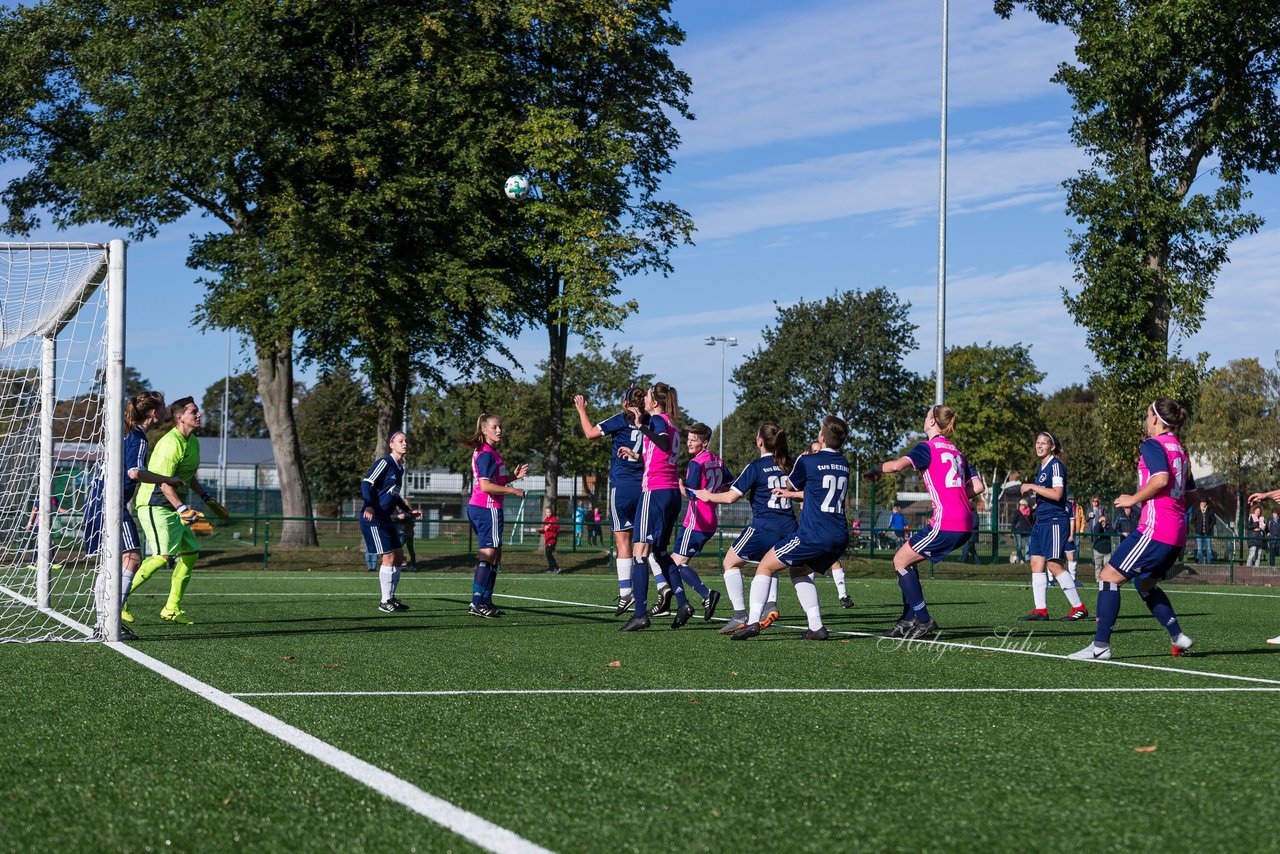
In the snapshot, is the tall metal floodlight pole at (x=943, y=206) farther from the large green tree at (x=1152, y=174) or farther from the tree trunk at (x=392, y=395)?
the tree trunk at (x=392, y=395)

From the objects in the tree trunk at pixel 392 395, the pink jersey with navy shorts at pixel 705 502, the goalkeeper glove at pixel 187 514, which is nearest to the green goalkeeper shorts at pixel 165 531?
the goalkeeper glove at pixel 187 514

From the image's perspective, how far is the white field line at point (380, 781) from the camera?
147 inches

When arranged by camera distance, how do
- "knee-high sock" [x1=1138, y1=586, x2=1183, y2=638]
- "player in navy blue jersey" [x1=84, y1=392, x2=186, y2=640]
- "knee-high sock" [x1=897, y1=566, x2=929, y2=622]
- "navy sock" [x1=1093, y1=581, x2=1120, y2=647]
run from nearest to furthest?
"navy sock" [x1=1093, y1=581, x2=1120, y2=647] → "knee-high sock" [x1=1138, y1=586, x2=1183, y2=638] → "player in navy blue jersey" [x1=84, y1=392, x2=186, y2=640] → "knee-high sock" [x1=897, y1=566, x2=929, y2=622]

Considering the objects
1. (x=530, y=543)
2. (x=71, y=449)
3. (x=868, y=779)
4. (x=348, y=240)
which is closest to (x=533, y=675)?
(x=868, y=779)

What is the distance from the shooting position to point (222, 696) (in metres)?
6.66

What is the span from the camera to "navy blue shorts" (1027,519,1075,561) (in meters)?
14.3

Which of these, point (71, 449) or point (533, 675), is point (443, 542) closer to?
point (71, 449)

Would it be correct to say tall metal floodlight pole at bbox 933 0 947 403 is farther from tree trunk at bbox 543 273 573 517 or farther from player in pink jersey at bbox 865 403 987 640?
player in pink jersey at bbox 865 403 987 640

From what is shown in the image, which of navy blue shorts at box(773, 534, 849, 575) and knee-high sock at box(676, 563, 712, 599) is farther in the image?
knee-high sock at box(676, 563, 712, 599)

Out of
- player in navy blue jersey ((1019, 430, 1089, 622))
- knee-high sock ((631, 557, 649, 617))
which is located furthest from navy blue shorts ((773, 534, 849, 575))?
player in navy blue jersey ((1019, 430, 1089, 622))

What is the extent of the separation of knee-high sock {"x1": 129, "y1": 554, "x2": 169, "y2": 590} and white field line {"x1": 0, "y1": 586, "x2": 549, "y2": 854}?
168 inches

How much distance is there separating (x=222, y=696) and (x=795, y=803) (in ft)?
12.1

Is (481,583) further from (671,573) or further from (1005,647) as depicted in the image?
(1005,647)

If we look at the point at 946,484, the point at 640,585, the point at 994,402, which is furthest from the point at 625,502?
the point at 994,402
